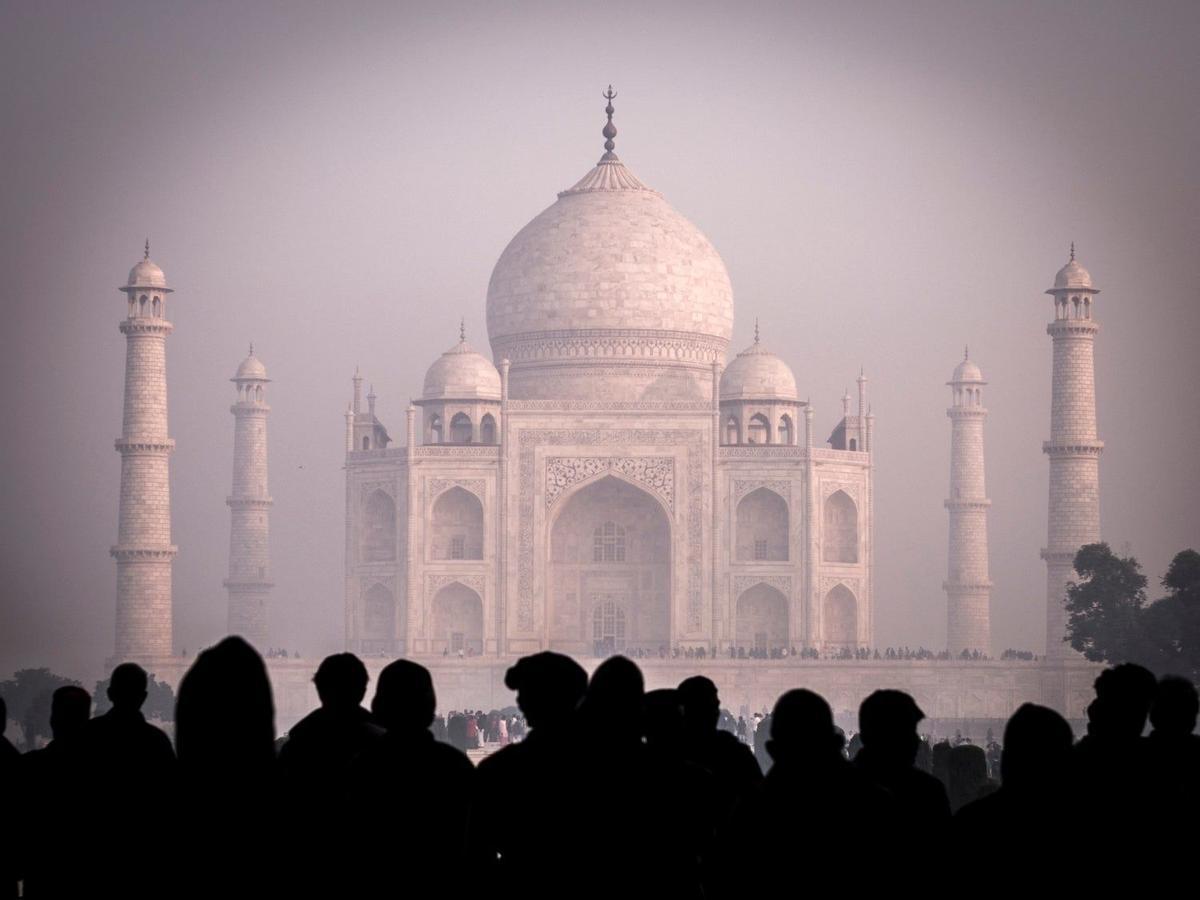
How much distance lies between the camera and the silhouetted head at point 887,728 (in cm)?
470

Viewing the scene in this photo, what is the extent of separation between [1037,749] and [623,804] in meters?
0.73

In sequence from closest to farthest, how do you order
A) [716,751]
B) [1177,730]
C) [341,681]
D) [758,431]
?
[341,681] < [1177,730] < [716,751] < [758,431]

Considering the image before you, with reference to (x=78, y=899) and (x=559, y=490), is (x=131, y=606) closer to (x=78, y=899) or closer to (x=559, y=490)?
(x=559, y=490)

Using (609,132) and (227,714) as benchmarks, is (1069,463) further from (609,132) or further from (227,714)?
(227,714)

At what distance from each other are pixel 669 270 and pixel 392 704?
30792 mm

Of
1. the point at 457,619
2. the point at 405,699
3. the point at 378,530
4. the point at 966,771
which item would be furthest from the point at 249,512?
the point at 405,699

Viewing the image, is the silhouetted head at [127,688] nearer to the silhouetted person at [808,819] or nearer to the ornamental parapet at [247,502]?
the silhouetted person at [808,819]

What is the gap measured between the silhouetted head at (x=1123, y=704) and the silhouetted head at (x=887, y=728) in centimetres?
37

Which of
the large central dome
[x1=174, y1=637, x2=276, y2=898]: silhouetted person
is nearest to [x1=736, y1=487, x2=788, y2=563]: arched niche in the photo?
the large central dome

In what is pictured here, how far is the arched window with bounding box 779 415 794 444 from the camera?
34.2 meters

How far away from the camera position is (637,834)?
12.6 feet

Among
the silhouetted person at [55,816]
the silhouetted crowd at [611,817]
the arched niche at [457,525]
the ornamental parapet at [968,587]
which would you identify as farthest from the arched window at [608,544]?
the silhouetted crowd at [611,817]

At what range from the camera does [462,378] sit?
111 feet

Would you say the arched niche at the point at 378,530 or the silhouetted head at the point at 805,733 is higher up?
the arched niche at the point at 378,530
